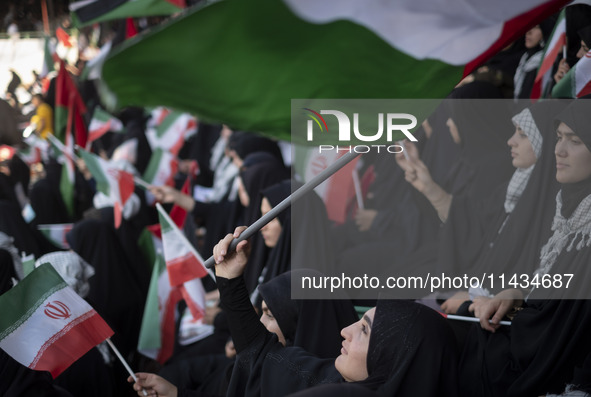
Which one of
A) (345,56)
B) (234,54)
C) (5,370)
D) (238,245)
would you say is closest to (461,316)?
(238,245)

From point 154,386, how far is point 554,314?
4.71 feet

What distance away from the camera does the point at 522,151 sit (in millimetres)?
3002

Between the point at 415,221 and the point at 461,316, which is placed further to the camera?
the point at 415,221

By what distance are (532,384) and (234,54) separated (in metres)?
1.43

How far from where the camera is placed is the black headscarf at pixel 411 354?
6.24ft

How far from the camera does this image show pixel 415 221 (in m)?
3.88

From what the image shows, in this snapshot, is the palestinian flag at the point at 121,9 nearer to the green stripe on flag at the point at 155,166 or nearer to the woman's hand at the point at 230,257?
the green stripe on flag at the point at 155,166

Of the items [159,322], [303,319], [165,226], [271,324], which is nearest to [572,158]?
[303,319]

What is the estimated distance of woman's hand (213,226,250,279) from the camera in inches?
89.1

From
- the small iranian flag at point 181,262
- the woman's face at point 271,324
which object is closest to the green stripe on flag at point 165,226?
the small iranian flag at point 181,262

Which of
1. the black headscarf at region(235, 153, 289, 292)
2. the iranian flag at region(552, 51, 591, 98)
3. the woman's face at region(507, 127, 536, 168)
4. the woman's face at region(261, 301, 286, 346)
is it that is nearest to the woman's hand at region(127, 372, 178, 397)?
the woman's face at region(261, 301, 286, 346)

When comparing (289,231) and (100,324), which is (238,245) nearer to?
(100,324)

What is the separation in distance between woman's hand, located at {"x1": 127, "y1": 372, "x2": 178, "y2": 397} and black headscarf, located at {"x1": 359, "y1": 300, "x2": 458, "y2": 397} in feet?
2.97

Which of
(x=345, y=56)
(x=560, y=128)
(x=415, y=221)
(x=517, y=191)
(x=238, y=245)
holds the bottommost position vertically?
(x=415, y=221)
